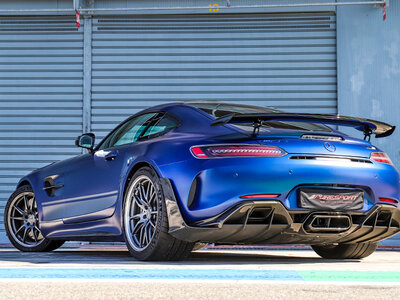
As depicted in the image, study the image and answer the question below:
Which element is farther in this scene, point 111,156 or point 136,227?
point 111,156

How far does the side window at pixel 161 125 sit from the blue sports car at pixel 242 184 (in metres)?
0.01

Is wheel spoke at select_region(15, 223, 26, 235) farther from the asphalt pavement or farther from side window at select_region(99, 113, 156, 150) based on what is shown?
the asphalt pavement

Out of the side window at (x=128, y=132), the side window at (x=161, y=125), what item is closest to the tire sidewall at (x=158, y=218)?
the side window at (x=161, y=125)

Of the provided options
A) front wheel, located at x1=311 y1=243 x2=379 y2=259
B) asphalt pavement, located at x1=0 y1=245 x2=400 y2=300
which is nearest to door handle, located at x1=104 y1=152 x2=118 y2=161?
asphalt pavement, located at x1=0 y1=245 x2=400 y2=300

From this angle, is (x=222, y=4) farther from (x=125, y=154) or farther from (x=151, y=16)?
(x=125, y=154)

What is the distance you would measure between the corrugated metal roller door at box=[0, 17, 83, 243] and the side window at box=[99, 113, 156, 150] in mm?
5767

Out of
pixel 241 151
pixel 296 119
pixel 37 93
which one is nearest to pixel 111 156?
pixel 241 151

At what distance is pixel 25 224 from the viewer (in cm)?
753

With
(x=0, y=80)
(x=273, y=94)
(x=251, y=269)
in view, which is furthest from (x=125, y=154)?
(x=0, y=80)

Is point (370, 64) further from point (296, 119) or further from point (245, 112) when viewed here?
point (296, 119)

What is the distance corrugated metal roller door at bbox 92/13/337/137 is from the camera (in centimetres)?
1202

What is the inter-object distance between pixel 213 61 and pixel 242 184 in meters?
7.50

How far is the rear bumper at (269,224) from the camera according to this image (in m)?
4.90

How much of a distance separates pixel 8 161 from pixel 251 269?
8605 millimetres
